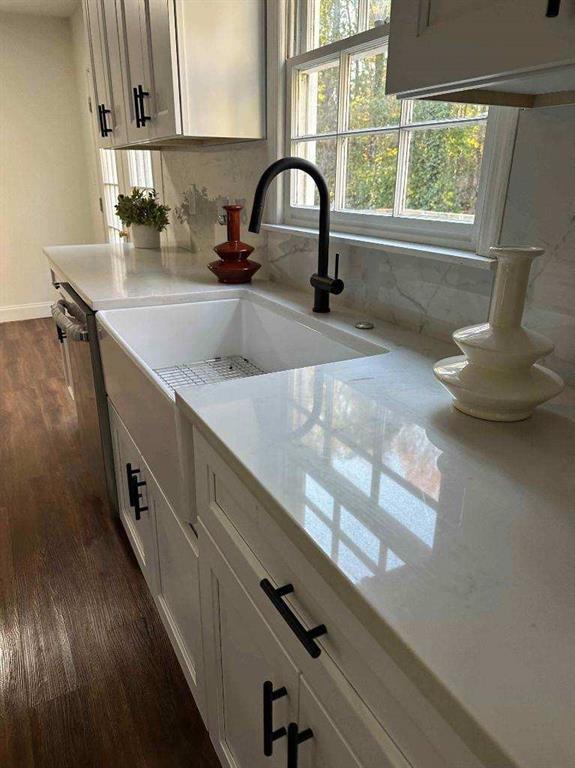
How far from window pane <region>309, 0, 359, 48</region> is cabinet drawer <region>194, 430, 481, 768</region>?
1.39 metres

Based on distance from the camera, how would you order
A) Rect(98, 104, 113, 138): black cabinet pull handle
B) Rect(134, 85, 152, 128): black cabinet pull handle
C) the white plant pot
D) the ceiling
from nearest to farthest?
Rect(134, 85, 152, 128): black cabinet pull handle, Rect(98, 104, 113, 138): black cabinet pull handle, the white plant pot, the ceiling

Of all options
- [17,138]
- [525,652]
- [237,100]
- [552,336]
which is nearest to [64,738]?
[525,652]

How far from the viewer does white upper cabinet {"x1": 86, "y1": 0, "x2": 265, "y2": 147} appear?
5.92ft

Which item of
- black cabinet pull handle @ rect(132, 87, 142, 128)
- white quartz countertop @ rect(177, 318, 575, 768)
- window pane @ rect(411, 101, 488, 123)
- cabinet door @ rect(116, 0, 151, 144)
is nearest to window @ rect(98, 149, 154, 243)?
cabinet door @ rect(116, 0, 151, 144)

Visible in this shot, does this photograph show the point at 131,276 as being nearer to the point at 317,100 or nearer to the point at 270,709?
the point at 317,100

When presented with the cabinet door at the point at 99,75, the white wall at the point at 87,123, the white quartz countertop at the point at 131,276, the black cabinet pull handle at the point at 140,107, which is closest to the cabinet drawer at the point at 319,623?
the white quartz countertop at the point at 131,276

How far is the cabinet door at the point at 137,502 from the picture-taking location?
1477 millimetres

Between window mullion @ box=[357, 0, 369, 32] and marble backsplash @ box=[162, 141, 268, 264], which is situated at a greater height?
window mullion @ box=[357, 0, 369, 32]

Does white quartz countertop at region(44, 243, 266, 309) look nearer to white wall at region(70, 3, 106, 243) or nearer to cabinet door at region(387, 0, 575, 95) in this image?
cabinet door at region(387, 0, 575, 95)

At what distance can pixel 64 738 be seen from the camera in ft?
4.36

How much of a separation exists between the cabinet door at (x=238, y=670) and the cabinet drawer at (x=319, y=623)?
4cm

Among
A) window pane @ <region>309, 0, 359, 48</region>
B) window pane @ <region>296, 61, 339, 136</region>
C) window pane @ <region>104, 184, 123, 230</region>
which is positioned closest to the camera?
window pane @ <region>309, 0, 359, 48</region>

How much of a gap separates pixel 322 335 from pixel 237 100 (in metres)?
1.03

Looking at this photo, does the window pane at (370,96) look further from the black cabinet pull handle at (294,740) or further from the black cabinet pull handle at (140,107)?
the black cabinet pull handle at (294,740)
